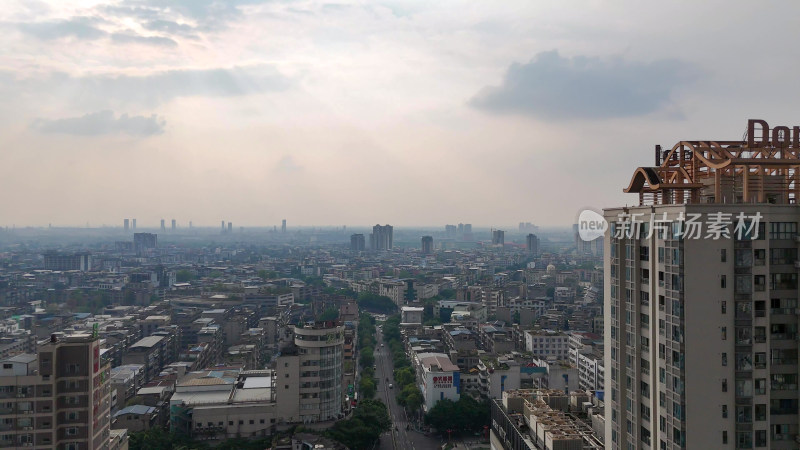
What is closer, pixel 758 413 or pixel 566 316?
pixel 758 413

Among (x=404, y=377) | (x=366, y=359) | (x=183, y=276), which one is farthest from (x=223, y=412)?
(x=183, y=276)

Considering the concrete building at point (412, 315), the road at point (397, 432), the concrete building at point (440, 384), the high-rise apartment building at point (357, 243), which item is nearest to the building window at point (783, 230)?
the road at point (397, 432)

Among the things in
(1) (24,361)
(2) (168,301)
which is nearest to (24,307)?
(2) (168,301)

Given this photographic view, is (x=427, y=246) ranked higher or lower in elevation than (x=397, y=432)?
higher

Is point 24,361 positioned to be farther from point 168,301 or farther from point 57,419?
point 168,301

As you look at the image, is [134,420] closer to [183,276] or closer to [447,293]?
[447,293]

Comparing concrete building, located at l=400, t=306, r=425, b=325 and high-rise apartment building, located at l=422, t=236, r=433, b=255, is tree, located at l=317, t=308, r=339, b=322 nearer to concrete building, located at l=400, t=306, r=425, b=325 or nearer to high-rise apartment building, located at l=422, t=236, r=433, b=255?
concrete building, located at l=400, t=306, r=425, b=325

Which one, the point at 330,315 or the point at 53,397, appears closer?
the point at 53,397
